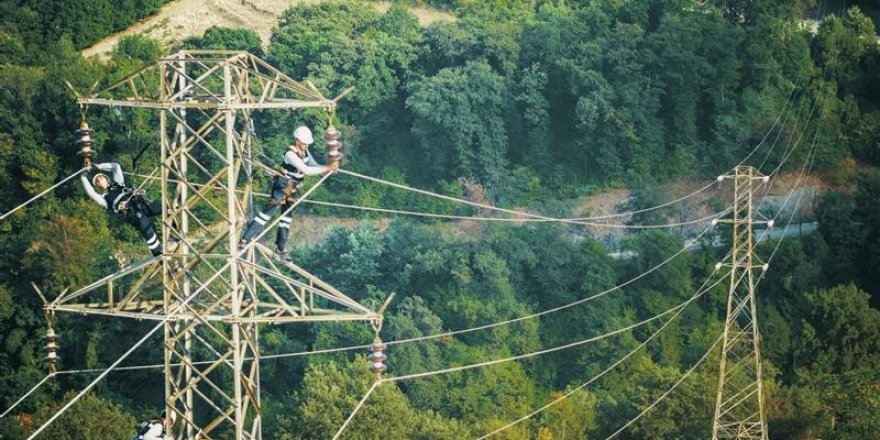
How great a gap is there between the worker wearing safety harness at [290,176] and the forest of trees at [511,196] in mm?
27603

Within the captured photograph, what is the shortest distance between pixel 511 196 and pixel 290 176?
48.4 m

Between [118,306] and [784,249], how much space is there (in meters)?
44.9

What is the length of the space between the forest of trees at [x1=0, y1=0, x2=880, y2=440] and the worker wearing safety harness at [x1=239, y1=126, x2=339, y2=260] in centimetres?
2760

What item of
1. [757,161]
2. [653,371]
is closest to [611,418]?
[653,371]

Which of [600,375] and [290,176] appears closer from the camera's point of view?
[290,176]

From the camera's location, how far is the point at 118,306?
43438mm

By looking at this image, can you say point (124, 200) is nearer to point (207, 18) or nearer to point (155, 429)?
point (155, 429)

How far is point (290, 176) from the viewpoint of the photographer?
44844 mm

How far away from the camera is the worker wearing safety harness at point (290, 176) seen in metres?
43.8

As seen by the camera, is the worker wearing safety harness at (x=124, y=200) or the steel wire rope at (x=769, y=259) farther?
the steel wire rope at (x=769, y=259)

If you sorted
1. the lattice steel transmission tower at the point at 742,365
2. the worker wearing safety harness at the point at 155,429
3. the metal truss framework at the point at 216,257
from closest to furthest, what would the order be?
the metal truss framework at the point at 216,257
the worker wearing safety harness at the point at 155,429
the lattice steel transmission tower at the point at 742,365

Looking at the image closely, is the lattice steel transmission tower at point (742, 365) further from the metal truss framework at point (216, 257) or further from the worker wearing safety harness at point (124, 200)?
the metal truss framework at point (216, 257)

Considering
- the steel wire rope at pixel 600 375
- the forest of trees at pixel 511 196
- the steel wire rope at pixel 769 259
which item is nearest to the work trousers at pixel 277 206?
the steel wire rope at pixel 769 259

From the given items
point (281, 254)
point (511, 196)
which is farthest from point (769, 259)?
point (281, 254)
